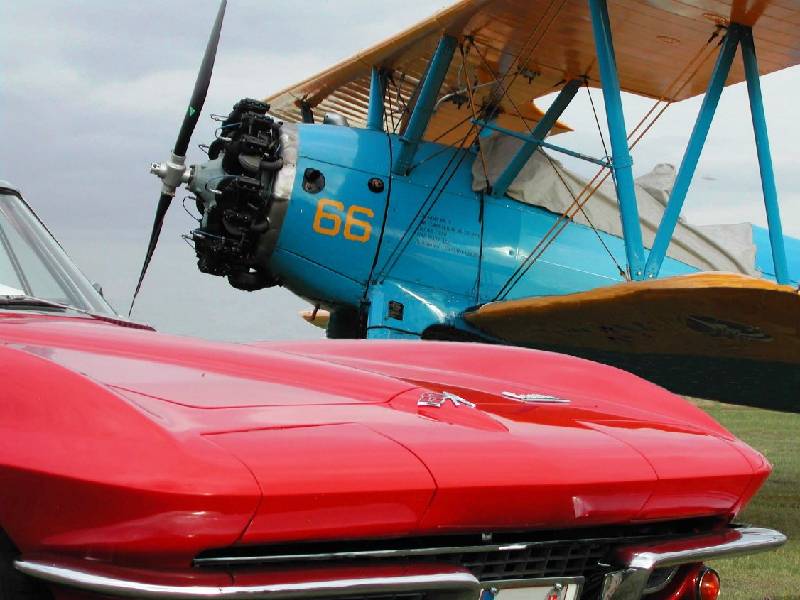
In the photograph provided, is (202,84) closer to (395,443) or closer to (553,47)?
(553,47)

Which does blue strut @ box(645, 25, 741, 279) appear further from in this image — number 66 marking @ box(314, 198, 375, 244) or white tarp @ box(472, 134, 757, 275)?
number 66 marking @ box(314, 198, 375, 244)

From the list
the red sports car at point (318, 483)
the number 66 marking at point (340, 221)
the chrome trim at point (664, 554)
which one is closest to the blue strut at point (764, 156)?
the number 66 marking at point (340, 221)

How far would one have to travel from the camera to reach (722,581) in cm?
419

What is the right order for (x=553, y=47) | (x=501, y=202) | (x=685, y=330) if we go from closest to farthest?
1. (x=685, y=330)
2. (x=501, y=202)
3. (x=553, y=47)

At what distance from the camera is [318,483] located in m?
1.69

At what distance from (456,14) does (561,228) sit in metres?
1.91

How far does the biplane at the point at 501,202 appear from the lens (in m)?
8.49

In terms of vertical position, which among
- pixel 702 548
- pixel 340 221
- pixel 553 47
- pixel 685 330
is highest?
pixel 553 47

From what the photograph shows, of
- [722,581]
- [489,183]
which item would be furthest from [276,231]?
[722,581]

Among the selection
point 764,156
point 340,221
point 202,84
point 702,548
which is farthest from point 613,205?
point 702,548

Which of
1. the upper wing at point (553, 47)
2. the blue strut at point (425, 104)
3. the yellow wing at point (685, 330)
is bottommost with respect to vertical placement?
the yellow wing at point (685, 330)

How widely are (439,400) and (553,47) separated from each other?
8163mm

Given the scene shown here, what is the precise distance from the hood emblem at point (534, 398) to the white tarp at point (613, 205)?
6942 millimetres

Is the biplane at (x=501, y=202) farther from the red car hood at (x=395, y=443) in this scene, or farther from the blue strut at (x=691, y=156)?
the red car hood at (x=395, y=443)
